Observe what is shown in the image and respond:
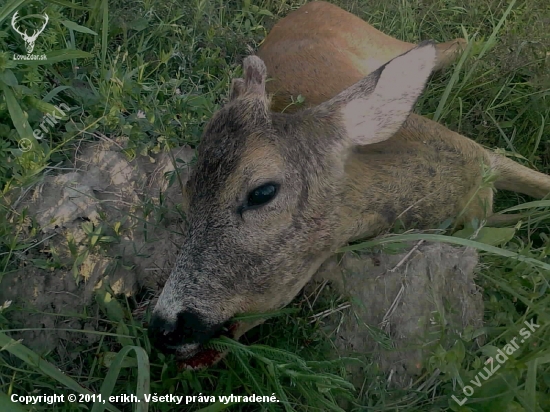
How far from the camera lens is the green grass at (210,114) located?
2740 millimetres

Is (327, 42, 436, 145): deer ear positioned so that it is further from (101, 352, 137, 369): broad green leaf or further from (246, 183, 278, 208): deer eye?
(101, 352, 137, 369): broad green leaf

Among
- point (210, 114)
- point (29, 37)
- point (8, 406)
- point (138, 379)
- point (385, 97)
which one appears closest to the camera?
point (8, 406)

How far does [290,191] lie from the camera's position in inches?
113

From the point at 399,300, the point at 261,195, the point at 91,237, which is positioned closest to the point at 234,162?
the point at 261,195

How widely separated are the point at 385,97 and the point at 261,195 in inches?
Result: 37.3

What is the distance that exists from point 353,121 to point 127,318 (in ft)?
5.40

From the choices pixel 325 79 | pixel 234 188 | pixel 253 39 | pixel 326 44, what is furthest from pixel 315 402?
pixel 253 39

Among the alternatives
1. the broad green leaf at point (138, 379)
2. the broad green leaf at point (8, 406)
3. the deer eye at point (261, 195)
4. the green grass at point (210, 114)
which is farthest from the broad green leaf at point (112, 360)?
the deer eye at point (261, 195)

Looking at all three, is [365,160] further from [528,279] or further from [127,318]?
[127,318]

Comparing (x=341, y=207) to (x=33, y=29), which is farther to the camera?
(x=33, y=29)

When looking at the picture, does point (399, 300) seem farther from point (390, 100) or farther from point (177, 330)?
point (177, 330)

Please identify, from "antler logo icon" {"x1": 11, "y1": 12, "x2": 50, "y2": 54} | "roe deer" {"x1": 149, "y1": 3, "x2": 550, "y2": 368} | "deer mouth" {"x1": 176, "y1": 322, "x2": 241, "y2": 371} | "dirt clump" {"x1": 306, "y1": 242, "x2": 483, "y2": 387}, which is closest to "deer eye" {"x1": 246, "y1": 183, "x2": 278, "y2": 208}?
"roe deer" {"x1": 149, "y1": 3, "x2": 550, "y2": 368}

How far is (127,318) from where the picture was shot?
10.6 ft

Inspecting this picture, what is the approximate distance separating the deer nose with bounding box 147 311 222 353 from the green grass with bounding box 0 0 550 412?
0.10 metres
